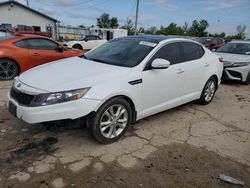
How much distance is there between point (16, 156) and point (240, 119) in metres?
4.25

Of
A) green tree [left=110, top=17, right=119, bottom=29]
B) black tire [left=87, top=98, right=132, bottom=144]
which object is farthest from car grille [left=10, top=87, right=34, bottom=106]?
green tree [left=110, top=17, right=119, bottom=29]

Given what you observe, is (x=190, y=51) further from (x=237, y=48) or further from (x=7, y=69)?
(x=7, y=69)

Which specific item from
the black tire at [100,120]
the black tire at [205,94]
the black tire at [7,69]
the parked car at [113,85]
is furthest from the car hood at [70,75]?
the black tire at [7,69]

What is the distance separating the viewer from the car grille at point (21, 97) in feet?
9.86

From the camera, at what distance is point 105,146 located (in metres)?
3.44

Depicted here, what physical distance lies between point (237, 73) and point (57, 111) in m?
6.70

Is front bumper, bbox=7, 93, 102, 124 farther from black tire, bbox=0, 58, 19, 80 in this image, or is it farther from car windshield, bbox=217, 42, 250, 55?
car windshield, bbox=217, 42, 250, 55

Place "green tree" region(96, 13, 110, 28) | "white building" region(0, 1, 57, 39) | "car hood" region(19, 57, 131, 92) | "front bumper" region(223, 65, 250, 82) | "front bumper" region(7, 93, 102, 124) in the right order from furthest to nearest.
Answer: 1. "green tree" region(96, 13, 110, 28)
2. "white building" region(0, 1, 57, 39)
3. "front bumper" region(223, 65, 250, 82)
4. "car hood" region(19, 57, 131, 92)
5. "front bumper" region(7, 93, 102, 124)

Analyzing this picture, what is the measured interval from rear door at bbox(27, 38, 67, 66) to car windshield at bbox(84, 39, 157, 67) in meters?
3.37

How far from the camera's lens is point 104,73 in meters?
3.38

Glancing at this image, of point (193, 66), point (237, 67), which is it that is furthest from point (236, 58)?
point (193, 66)

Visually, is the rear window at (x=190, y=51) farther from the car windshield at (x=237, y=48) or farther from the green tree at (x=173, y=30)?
the green tree at (x=173, y=30)

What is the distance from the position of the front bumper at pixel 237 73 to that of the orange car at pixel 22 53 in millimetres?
4847

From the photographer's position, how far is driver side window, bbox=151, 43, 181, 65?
404 centimetres
